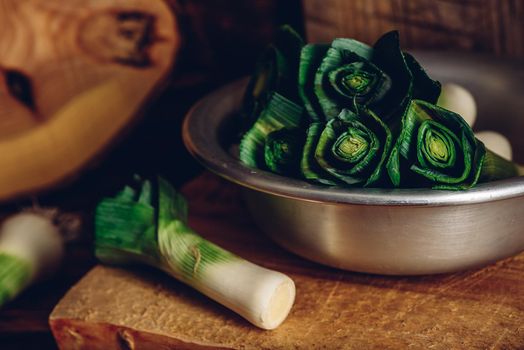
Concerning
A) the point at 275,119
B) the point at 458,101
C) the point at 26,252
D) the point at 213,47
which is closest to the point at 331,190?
the point at 275,119

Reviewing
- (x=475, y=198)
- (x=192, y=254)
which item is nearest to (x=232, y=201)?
(x=192, y=254)

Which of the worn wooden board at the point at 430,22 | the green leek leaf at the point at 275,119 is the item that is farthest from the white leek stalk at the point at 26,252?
the worn wooden board at the point at 430,22

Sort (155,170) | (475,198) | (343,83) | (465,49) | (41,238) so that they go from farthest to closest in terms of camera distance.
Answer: (155,170), (465,49), (41,238), (343,83), (475,198)

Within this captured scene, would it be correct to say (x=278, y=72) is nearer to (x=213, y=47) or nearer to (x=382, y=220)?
(x=382, y=220)

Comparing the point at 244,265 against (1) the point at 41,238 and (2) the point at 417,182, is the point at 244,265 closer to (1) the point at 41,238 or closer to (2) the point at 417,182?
(2) the point at 417,182

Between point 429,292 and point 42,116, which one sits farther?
point 42,116

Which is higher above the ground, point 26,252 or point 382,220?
point 382,220

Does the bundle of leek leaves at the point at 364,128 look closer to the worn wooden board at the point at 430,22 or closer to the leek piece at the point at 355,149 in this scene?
the leek piece at the point at 355,149
